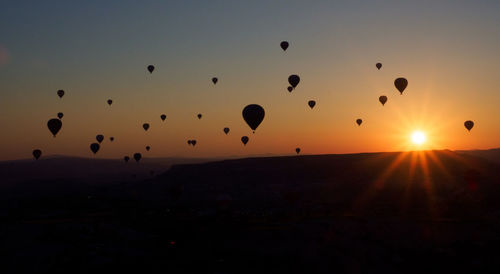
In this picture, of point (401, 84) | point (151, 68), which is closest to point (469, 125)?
point (401, 84)

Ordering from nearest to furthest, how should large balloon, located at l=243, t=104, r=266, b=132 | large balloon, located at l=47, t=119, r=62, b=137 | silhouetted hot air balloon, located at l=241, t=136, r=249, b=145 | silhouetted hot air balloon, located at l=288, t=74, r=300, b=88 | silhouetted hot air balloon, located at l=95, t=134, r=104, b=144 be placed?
large balloon, located at l=243, t=104, r=266, b=132 → large balloon, located at l=47, t=119, r=62, b=137 → silhouetted hot air balloon, located at l=288, t=74, r=300, b=88 → silhouetted hot air balloon, located at l=241, t=136, r=249, b=145 → silhouetted hot air balloon, located at l=95, t=134, r=104, b=144

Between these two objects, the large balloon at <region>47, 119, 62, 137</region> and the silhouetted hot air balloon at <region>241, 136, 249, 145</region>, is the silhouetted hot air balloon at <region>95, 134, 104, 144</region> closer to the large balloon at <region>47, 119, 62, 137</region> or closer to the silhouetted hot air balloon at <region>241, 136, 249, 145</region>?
the silhouetted hot air balloon at <region>241, 136, 249, 145</region>

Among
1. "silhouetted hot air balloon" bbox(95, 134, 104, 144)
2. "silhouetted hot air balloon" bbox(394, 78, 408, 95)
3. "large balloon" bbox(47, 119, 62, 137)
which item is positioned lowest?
"large balloon" bbox(47, 119, 62, 137)

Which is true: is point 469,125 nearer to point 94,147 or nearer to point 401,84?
point 401,84

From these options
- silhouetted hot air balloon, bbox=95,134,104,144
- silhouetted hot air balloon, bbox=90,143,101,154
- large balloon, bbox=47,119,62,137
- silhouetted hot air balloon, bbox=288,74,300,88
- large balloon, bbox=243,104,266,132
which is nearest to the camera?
large balloon, bbox=243,104,266,132

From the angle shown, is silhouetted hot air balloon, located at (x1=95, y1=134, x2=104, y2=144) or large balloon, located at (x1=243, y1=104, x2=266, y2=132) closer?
large balloon, located at (x1=243, y1=104, x2=266, y2=132)

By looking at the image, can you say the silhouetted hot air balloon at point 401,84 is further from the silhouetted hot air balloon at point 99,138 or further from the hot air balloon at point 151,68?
the silhouetted hot air balloon at point 99,138

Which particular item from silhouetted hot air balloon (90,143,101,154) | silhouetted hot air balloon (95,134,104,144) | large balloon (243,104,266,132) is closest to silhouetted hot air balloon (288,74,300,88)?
large balloon (243,104,266,132)
